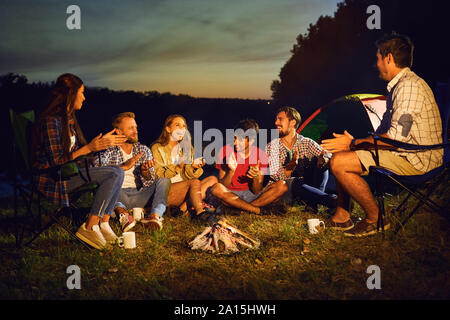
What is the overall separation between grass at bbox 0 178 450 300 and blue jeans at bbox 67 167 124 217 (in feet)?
1.39

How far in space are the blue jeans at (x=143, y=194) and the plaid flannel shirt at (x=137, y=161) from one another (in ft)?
0.28

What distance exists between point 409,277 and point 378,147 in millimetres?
1213

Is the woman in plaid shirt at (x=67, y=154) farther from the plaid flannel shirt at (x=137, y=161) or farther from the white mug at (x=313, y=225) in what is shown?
the white mug at (x=313, y=225)

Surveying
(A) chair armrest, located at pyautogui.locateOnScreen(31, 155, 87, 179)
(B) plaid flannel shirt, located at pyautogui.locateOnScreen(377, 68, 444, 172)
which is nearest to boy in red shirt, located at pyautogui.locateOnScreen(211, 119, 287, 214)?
(B) plaid flannel shirt, located at pyautogui.locateOnScreen(377, 68, 444, 172)

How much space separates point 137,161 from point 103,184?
982mm

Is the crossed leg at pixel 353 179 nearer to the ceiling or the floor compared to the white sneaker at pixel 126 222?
nearer to the ceiling

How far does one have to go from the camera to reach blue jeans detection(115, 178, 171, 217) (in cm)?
445

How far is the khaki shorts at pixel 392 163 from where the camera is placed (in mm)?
3611

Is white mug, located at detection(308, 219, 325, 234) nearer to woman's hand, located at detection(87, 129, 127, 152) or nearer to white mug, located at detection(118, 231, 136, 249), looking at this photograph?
white mug, located at detection(118, 231, 136, 249)

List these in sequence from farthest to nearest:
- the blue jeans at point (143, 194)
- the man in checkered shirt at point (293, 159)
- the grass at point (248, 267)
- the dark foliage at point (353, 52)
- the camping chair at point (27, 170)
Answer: the dark foliage at point (353, 52) → the man in checkered shirt at point (293, 159) → the blue jeans at point (143, 194) → the camping chair at point (27, 170) → the grass at point (248, 267)

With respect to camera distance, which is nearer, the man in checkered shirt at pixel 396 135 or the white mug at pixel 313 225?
the man in checkered shirt at pixel 396 135

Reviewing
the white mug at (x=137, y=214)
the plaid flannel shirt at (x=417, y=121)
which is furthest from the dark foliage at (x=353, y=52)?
the white mug at (x=137, y=214)

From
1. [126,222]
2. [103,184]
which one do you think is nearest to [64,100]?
[103,184]
